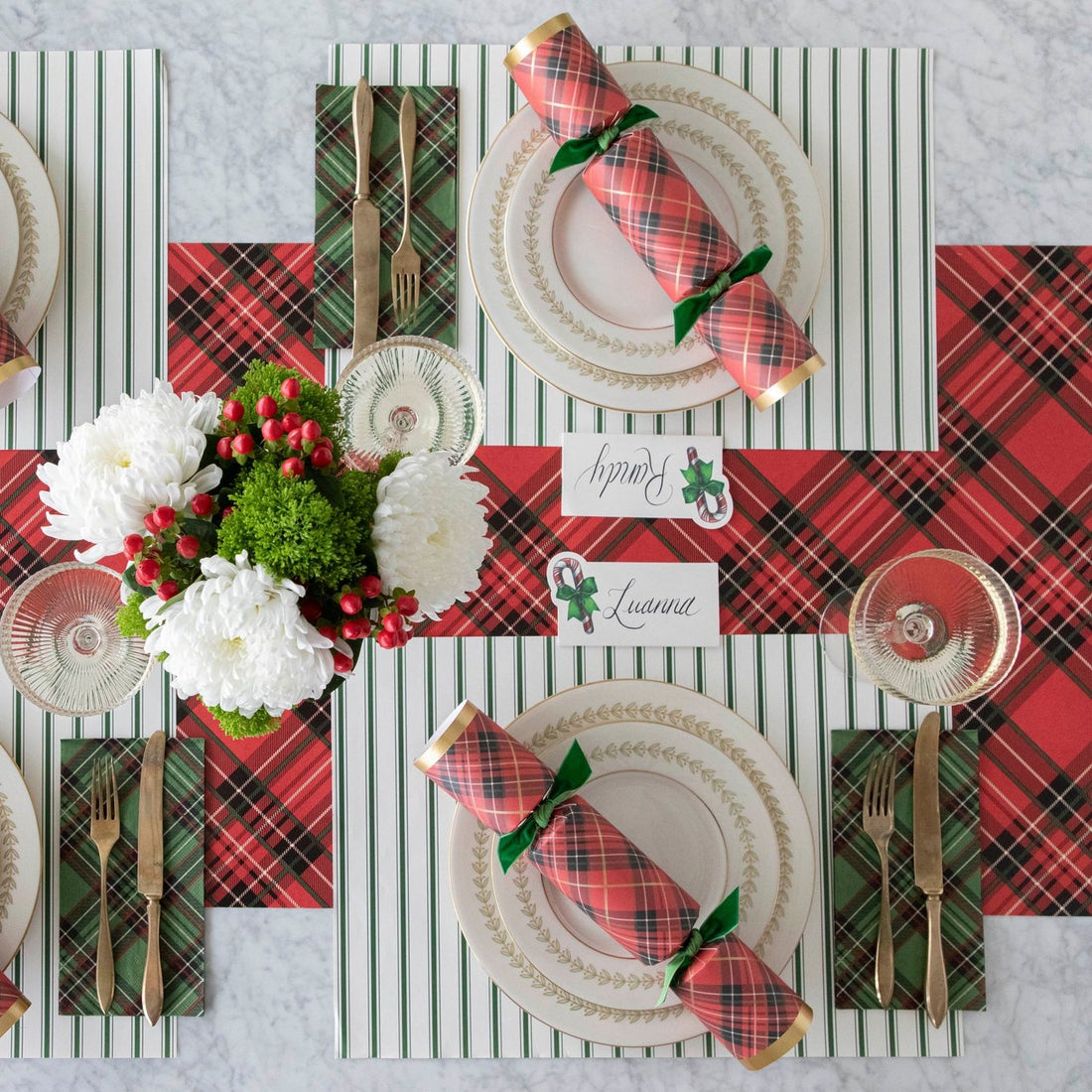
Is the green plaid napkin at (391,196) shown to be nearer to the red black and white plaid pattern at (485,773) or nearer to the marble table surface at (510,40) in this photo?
the marble table surface at (510,40)

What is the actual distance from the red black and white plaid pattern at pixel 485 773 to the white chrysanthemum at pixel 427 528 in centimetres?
23

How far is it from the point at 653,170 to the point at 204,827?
33.6 inches

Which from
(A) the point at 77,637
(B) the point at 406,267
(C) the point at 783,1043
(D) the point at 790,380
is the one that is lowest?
(C) the point at 783,1043

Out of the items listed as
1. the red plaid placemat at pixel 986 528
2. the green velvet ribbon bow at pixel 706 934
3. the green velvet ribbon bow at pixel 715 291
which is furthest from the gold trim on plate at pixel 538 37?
the green velvet ribbon bow at pixel 706 934

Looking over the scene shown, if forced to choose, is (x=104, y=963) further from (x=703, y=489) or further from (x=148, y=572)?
(x=703, y=489)

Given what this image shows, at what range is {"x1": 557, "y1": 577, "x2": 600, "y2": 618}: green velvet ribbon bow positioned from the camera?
104 cm

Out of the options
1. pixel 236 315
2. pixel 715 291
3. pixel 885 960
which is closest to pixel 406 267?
pixel 236 315

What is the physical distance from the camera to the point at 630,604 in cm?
104

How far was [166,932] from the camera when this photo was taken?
3.35 feet

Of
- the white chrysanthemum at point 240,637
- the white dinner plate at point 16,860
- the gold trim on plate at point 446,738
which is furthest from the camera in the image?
the white dinner plate at point 16,860

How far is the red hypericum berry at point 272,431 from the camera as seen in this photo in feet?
2.24

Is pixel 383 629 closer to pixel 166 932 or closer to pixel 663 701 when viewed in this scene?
pixel 663 701

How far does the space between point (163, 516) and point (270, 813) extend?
1.62ft

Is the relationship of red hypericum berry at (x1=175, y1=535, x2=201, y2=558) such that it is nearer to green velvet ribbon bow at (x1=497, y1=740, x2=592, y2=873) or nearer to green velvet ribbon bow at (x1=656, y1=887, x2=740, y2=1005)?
green velvet ribbon bow at (x1=497, y1=740, x2=592, y2=873)
